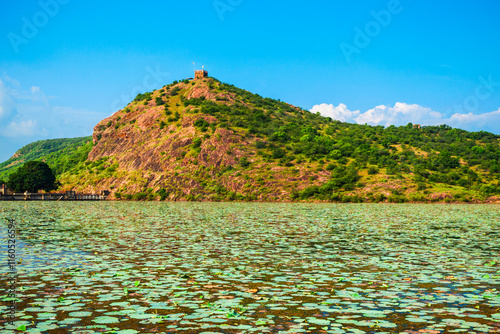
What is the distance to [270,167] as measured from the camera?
15838 centimetres

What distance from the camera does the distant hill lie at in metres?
142

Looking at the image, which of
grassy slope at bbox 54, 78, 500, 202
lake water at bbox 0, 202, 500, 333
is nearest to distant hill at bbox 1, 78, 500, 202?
grassy slope at bbox 54, 78, 500, 202

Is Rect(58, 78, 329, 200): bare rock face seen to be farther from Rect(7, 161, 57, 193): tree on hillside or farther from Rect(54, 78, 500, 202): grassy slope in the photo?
Rect(7, 161, 57, 193): tree on hillside

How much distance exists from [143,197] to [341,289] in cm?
14039

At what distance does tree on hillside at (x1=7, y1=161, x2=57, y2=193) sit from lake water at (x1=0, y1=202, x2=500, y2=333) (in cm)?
13535

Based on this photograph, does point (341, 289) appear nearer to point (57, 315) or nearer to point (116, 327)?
point (116, 327)

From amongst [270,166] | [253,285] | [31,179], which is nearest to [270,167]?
[270,166]

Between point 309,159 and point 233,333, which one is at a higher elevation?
point 309,159

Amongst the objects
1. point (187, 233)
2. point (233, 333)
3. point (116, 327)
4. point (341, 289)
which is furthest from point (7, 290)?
point (187, 233)

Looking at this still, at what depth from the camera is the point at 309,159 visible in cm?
16812

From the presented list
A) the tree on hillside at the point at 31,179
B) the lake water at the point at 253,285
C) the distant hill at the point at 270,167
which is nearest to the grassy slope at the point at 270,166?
the distant hill at the point at 270,167

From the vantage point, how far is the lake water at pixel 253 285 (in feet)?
45.4

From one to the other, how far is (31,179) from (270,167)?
83.7m

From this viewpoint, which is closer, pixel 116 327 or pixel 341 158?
pixel 116 327
